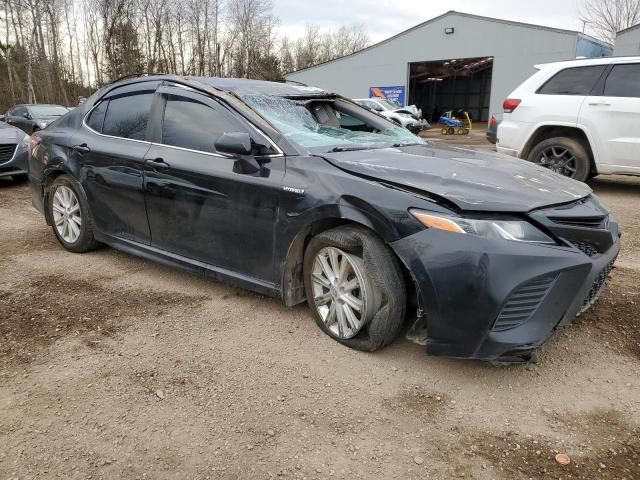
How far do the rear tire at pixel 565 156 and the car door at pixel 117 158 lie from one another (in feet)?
17.4

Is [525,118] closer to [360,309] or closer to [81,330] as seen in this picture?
[360,309]

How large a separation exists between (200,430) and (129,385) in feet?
1.88

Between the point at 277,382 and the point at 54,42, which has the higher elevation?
the point at 54,42

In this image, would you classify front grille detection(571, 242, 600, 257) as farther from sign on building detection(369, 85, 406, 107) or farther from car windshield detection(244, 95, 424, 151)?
sign on building detection(369, 85, 406, 107)

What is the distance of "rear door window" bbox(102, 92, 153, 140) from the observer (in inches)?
154

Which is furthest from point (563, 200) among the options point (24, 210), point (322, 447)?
point (24, 210)

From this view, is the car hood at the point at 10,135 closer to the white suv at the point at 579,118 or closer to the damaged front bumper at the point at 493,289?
the white suv at the point at 579,118

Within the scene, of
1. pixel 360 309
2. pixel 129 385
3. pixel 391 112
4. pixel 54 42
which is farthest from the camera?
pixel 54 42

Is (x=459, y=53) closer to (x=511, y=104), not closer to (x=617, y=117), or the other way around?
(x=511, y=104)

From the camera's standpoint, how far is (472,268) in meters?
2.39

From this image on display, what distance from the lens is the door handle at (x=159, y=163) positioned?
3.58 metres

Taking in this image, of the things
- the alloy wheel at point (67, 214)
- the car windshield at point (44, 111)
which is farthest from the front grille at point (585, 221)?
the car windshield at point (44, 111)

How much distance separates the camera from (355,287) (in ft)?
9.34

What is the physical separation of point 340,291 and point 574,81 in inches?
231
